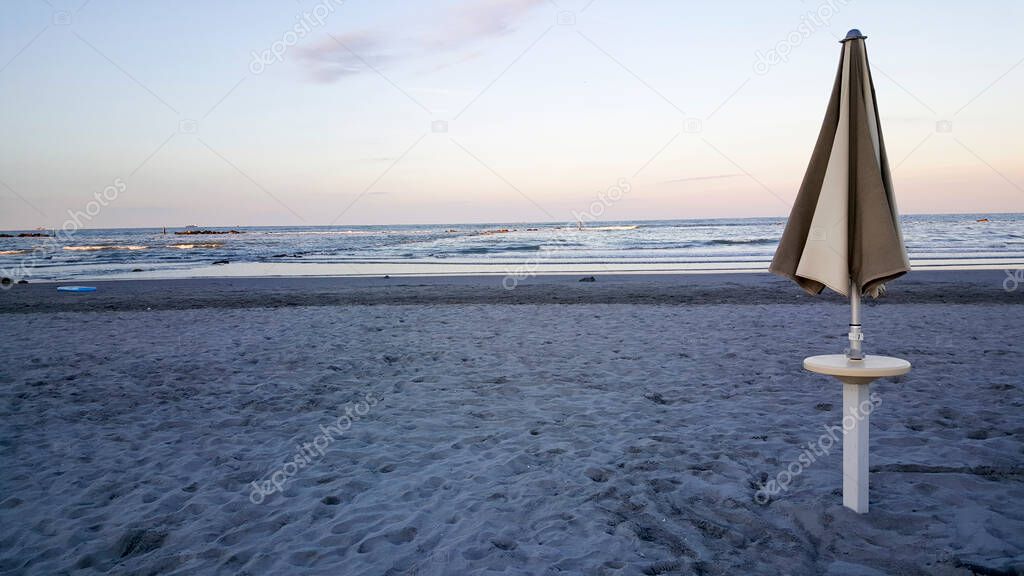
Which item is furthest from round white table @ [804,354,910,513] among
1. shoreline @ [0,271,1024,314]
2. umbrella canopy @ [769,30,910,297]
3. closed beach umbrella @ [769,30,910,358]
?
shoreline @ [0,271,1024,314]

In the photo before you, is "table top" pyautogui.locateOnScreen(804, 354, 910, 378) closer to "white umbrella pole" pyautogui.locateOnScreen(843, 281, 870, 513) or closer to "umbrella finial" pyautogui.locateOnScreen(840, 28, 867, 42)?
"white umbrella pole" pyautogui.locateOnScreen(843, 281, 870, 513)

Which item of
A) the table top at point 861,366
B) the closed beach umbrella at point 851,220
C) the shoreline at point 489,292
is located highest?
the closed beach umbrella at point 851,220

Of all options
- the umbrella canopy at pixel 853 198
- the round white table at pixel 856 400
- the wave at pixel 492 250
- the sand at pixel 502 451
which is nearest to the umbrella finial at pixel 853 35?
the umbrella canopy at pixel 853 198

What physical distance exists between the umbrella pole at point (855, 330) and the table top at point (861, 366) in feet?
0.10

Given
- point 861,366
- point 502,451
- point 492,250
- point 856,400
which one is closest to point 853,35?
point 861,366

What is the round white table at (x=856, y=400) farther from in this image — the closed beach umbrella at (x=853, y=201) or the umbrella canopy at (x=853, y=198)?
Result: the umbrella canopy at (x=853, y=198)

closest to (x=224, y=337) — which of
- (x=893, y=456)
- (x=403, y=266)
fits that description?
(x=893, y=456)

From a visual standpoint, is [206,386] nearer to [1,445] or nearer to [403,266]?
[1,445]

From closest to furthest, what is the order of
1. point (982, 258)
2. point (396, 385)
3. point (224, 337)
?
1. point (396, 385)
2. point (224, 337)
3. point (982, 258)

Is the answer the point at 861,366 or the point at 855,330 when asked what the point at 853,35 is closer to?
the point at 855,330

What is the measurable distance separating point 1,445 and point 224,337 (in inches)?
178

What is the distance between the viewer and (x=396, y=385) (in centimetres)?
656

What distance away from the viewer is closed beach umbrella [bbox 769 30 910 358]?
9.50ft

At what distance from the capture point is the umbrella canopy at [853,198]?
2.89 m
